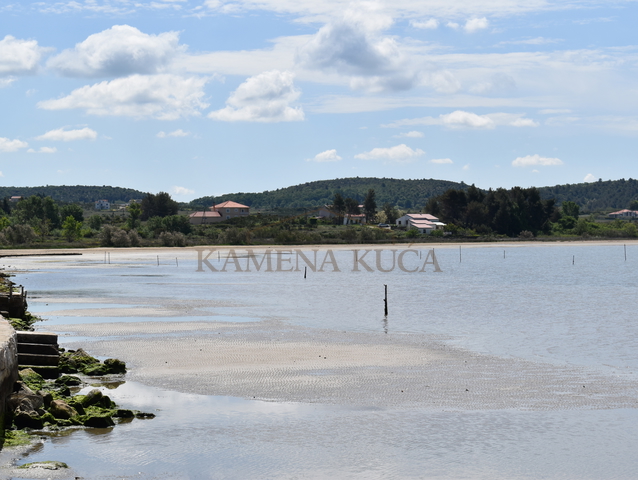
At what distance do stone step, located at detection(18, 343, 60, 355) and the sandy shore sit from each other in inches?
81.8

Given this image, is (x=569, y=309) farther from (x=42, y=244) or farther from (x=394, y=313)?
(x=42, y=244)

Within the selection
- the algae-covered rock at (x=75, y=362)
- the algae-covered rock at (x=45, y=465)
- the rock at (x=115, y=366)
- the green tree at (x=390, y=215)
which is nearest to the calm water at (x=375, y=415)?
the algae-covered rock at (x=45, y=465)

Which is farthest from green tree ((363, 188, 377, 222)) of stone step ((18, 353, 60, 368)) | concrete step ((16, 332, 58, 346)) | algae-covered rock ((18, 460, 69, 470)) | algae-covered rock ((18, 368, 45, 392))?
algae-covered rock ((18, 460, 69, 470))

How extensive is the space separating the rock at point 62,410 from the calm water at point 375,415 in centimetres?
71

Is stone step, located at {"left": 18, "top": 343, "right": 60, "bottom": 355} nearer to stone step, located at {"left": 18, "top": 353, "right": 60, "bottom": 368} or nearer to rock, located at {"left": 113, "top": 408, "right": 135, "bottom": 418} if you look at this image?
stone step, located at {"left": 18, "top": 353, "right": 60, "bottom": 368}

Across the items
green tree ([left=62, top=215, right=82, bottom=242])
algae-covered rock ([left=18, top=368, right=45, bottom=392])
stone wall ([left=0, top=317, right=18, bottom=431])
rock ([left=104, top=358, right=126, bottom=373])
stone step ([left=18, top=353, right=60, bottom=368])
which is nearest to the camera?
stone wall ([left=0, top=317, right=18, bottom=431])

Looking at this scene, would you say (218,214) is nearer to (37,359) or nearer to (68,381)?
(37,359)

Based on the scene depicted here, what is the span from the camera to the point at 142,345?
24.0 meters

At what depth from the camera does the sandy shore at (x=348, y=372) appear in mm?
16766

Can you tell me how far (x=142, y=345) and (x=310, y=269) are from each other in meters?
47.7

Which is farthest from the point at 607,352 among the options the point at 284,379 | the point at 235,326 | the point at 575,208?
the point at 575,208

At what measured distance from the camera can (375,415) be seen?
15250 mm

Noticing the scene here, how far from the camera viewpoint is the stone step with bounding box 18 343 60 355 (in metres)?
18.6

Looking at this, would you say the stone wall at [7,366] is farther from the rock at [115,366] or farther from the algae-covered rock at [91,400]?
the rock at [115,366]
